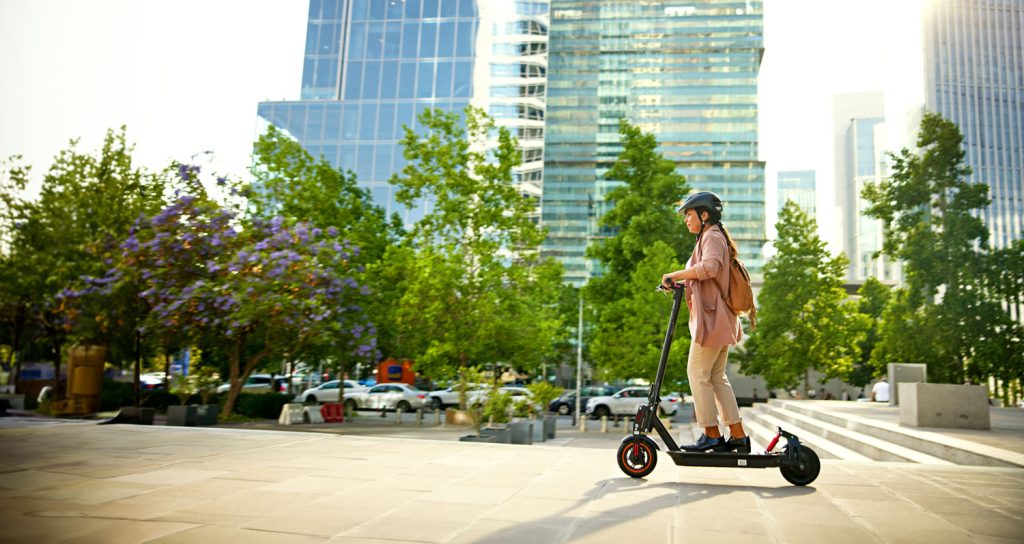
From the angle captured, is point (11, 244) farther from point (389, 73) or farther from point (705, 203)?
point (389, 73)

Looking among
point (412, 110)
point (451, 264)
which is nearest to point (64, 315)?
point (451, 264)

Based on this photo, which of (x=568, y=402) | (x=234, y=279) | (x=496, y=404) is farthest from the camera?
(x=568, y=402)

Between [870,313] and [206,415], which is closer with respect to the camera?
[206,415]

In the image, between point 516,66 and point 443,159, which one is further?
point 516,66

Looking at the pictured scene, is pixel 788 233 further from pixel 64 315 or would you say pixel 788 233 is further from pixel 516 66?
pixel 516 66

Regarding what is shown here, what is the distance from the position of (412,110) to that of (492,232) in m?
54.1

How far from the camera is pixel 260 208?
24547 millimetres

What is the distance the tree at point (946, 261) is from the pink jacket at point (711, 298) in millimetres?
24072

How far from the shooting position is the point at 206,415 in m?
17.9

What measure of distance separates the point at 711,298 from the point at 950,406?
8.32 meters

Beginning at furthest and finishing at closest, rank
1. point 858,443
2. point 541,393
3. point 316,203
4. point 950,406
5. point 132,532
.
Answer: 1. point 316,203
2. point 541,393
3. point 950,406
4. point 858,443
5. point 132,532

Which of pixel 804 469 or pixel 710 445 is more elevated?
pixel 710 445

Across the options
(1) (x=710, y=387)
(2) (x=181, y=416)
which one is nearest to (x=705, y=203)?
(1) (x=710, y=387)

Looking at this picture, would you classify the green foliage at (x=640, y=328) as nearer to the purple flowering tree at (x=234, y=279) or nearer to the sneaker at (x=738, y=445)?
the purple flowering tree at (x=234, y=279)
